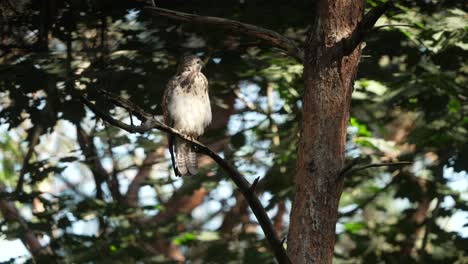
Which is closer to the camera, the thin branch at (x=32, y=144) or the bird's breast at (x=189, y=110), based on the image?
the bird's breast at (x=189, y=110)

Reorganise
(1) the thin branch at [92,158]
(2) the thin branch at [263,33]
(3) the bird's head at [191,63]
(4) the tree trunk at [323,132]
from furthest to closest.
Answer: (1) the thin branch at [92,158] < (3) the bird's head at [191,63] < (2) the thin branch at [263,33] < (4) the tree trunk at [323,132]

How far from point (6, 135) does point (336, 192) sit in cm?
640

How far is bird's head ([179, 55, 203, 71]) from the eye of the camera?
5.88 meters

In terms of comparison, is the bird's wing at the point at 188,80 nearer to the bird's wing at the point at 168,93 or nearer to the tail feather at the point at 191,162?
the bird's wing at the point at 168,93

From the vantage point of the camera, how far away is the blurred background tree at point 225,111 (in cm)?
591

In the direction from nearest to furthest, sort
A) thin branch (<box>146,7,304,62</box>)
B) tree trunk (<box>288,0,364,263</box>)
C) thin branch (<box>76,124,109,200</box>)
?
tree trunk (<box>288,0,364,263</box>)
thin branch (<box>146,7,304,62</box>)
thin branch (<box>76,124,109,200</box>)

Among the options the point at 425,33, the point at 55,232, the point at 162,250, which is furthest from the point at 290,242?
the point at 162,250

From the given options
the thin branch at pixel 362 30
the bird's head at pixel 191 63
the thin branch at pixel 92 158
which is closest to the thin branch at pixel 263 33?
the thin branch at pixel 362 30

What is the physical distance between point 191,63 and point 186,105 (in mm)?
338

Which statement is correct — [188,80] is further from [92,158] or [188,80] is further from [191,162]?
[92,158]

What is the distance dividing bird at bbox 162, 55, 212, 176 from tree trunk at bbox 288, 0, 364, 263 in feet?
6.52

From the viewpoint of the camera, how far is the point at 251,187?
3.48 metres

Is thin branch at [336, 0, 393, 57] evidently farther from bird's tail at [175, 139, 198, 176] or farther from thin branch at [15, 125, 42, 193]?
thin branch at [15, 125, 42, 193]

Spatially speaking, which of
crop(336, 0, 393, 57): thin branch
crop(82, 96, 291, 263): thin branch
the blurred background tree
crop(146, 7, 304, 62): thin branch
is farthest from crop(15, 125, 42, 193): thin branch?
crop(336, 0, 393, 57): thin branch
